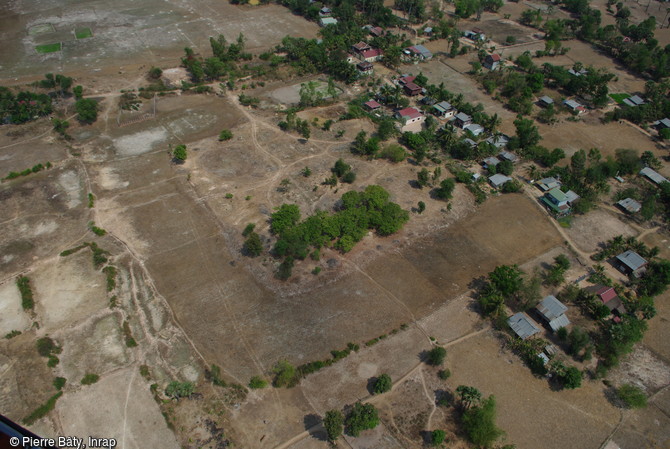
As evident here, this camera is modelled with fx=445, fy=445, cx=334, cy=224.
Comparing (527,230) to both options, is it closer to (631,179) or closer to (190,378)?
(631,179)

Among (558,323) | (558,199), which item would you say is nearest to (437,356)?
(558,323)

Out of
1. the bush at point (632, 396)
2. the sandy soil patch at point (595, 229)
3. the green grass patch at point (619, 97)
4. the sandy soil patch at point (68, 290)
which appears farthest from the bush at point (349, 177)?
the green grass patch at point (619, 97)

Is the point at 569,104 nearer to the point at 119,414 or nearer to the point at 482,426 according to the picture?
the point at 482,426

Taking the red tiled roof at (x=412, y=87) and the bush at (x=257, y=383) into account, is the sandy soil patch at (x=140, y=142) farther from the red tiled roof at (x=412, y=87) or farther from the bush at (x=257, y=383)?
the red tiled roof at (x=412, y=87)

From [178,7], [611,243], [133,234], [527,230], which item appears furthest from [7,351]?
[178,7]

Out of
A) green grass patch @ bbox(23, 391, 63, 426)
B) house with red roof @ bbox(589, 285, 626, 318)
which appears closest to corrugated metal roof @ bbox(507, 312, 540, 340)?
house with red roof @ bbox(589, 285, 626, 318)
